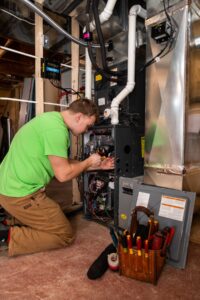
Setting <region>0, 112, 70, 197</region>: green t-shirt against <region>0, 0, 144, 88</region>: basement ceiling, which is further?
<region>0, 0, 144, 88</region>: basement ceiling

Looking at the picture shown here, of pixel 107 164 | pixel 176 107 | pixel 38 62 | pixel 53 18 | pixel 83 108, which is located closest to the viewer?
pixel 83 108

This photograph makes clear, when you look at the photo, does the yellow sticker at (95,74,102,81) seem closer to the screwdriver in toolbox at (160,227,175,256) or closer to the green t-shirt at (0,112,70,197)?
the green t-shirt at (0,112,70,197)

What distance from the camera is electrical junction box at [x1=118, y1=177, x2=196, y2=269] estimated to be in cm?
137

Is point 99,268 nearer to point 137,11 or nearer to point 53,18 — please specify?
point 137,11

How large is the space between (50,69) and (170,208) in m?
1.68

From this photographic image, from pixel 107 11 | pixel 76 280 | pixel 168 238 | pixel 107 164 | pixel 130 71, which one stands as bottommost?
pixel 76 280

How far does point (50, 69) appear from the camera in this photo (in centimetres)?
220

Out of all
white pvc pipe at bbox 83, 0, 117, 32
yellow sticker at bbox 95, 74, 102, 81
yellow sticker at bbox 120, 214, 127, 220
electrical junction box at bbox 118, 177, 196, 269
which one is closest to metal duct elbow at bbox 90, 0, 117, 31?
white pvc pipe at bbox 83, 0, 117, 32

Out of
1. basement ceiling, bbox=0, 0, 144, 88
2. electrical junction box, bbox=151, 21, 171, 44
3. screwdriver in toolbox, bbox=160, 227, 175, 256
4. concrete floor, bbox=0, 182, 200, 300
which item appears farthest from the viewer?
basement ceiling, bbox=0, 0, 144, 88

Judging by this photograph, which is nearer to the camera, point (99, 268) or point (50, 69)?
point (99, 268)

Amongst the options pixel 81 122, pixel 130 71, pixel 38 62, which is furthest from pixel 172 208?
pixel 38 62

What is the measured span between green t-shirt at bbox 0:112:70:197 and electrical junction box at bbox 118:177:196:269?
2.09ft

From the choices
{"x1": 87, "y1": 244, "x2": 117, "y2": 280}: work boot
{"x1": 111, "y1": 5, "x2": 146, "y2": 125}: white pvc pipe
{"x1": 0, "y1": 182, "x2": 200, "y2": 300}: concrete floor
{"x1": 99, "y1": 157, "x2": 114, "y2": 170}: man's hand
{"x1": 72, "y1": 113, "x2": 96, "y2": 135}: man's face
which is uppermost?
{"x1": 111, "y1": 5, "x2": 146, "y2": 125}: white pvc pipe

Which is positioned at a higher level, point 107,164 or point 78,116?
point 78,116
